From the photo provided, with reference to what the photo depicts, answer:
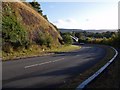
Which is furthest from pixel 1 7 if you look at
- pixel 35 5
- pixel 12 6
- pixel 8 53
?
pixel 35 5

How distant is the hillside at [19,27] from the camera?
Result: 3093 centimetres

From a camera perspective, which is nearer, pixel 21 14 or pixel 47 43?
pixel 21 14

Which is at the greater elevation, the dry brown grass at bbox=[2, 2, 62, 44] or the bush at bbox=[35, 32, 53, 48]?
the dry brown grass at bbox=[2, 2, 62, 44]

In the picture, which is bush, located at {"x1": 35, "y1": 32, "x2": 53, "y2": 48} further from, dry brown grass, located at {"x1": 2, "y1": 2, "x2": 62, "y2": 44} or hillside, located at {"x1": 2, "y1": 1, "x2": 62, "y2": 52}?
dry brown grass, located at {"x1": 2, "y1": 2, "x2": 62, "y2": 44}

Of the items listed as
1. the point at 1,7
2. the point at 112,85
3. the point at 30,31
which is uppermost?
the point at 1,7

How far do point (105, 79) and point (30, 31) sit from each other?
2751 centimetres

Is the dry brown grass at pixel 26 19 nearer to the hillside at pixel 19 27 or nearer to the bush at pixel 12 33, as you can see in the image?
the hillside at pixel 19 27

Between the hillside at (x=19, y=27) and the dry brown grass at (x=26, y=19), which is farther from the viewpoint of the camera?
the dry brown grass at (x=26, y=19)

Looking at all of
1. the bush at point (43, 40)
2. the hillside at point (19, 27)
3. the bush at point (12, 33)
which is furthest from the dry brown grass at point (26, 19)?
the bush at point (12, 33)

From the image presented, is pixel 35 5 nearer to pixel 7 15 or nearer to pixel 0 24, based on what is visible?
pixel 7 15

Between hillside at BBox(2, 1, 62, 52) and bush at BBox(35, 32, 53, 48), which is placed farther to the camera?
bush at BBox(35, 32, 53, 48)

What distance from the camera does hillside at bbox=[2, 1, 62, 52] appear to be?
3093 centimetres

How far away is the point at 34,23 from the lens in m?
43.8

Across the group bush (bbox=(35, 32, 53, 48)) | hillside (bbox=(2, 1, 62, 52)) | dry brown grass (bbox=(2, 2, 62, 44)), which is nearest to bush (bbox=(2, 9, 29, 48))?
hillside (bbox=(2, 1, 62, 52))
